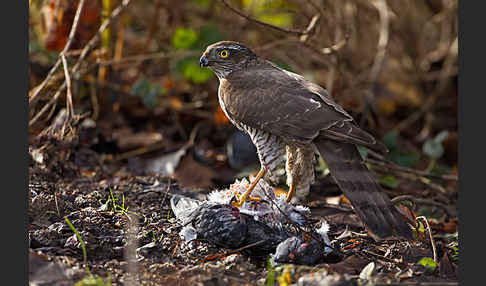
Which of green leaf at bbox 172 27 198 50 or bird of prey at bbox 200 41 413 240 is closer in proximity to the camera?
bird of prey at bbox 200 41 413 240

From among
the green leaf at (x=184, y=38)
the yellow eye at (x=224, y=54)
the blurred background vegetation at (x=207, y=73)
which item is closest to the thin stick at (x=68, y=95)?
the blurred background vegetation at (x=207, y=73)

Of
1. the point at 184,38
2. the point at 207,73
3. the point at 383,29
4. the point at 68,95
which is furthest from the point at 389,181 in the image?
the point at 68,95

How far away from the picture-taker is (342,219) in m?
4.46

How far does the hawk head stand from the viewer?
4301 mm

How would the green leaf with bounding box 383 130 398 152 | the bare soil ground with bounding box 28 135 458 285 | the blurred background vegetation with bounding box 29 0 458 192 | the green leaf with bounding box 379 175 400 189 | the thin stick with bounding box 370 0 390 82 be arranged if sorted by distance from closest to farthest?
1. the bare soil ground with bounding box 28 135 458 285
2. the green leaf with bounding box 379 175 400 189
3. the blurred background vegetation with bounding box 29 0 458 192
4. the green leaf with bounding box 383 130 398 152
5. the thin stick with bounding box 370 0 390 82

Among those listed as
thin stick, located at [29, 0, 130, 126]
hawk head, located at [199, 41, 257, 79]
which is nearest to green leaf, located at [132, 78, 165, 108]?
thin stick, located at [29, 0, 130, 126]

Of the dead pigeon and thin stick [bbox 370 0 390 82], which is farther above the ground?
thin stick [bbox 370 0 390 82]

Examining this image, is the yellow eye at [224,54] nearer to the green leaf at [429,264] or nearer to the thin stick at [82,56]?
the thin stick at [82,56]

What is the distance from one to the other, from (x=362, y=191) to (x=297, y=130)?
580 mm

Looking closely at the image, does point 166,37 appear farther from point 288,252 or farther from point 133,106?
point 288,252

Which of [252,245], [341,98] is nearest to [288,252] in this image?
[252,245]

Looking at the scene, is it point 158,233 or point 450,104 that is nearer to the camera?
point 158,233

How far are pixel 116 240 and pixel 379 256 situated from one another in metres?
1.61

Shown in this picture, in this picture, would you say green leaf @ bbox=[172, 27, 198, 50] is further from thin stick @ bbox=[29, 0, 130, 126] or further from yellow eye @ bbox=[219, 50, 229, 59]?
yellow eye @ bbox=[219, 50, 229, 59]
